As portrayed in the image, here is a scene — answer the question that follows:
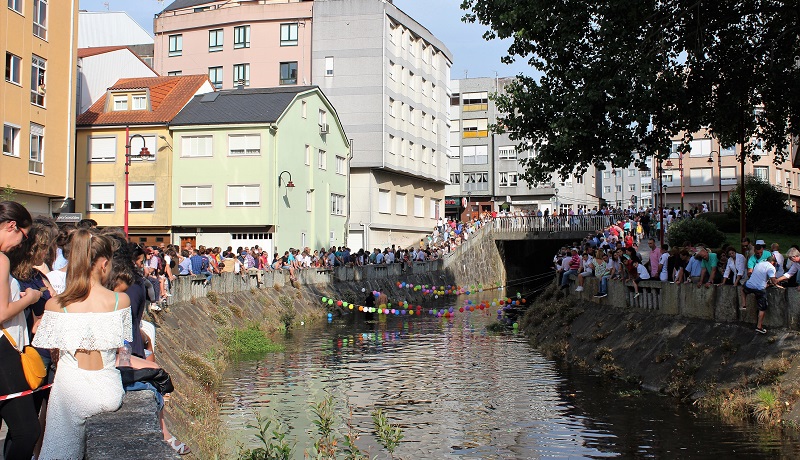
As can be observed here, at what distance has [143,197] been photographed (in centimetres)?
4594

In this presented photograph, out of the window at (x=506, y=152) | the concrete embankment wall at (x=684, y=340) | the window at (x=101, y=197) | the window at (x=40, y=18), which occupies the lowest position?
the concrete embankment wall at (x=684, y=340)

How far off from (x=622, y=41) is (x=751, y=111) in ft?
15.2

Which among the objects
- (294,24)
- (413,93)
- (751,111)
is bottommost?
(751,111)

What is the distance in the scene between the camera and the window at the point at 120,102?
4694 cm

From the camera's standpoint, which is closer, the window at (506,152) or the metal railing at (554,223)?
the metal railing at (554,223)

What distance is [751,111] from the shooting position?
68.7ft

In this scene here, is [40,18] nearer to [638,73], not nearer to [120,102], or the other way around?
[120,102]

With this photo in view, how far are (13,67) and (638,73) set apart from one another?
24881 millimetres

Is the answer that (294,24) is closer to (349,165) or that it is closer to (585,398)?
(349,165)

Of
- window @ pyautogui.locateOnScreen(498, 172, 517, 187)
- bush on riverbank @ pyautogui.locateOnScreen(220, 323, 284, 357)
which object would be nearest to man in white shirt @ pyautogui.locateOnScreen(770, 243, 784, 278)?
bush on riverbank @ pyautogui.locateOnScreen(220, 323, 284, 357)

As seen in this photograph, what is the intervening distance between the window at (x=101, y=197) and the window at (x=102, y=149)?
152 cm

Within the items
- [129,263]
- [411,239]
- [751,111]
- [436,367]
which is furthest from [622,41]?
[411,239]

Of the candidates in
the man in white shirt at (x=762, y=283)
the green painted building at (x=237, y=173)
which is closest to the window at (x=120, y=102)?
the green painted building at (x=237, y=173)

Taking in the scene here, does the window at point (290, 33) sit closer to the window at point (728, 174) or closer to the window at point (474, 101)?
the window at point (474, 101)
